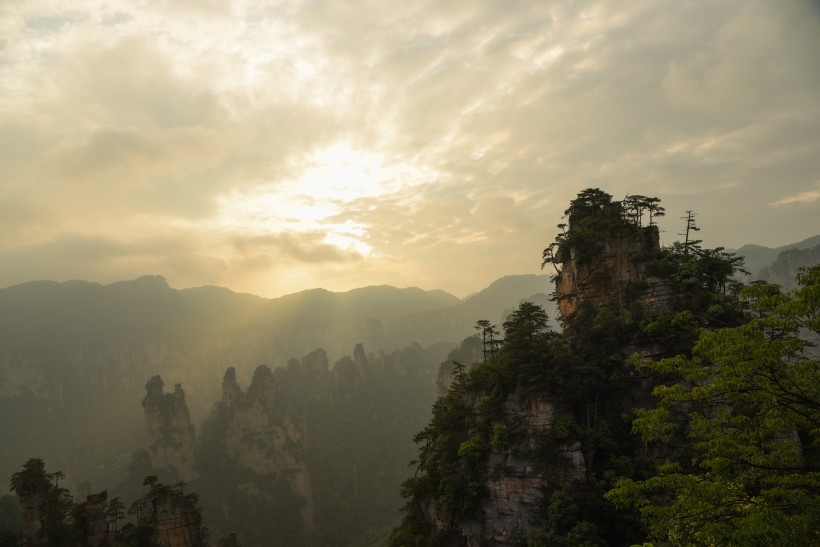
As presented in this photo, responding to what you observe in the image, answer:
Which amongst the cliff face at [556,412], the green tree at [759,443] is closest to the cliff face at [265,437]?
the cliff face at [556,412]

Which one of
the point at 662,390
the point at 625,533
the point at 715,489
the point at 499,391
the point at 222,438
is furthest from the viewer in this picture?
the point at 222,438

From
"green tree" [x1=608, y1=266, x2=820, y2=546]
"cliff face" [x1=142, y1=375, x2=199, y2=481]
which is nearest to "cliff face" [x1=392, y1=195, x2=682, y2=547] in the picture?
"green tree" [x1=608, y1=266, x2=820, y2=546]

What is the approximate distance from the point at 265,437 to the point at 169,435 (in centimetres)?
2374

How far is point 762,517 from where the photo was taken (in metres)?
9.16

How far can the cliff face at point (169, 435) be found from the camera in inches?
3947

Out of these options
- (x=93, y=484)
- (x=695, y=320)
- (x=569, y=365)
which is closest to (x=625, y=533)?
(x=569, y=365)

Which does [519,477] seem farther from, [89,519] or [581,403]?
[89,519]

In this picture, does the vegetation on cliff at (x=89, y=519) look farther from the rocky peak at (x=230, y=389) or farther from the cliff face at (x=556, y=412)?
the rocky peak at (x=230, y=389)

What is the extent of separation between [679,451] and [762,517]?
26.2 meters

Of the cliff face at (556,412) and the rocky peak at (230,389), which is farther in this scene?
the rocky peak at (230,389)

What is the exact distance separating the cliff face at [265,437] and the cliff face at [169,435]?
9.49 meters

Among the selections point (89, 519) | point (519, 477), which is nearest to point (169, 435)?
point (89, 519)

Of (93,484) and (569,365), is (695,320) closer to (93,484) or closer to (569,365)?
(569,365)

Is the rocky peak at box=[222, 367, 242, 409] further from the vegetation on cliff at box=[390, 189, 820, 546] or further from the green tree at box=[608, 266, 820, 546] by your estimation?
the green tree at box=[608, 266, 820, 546]
